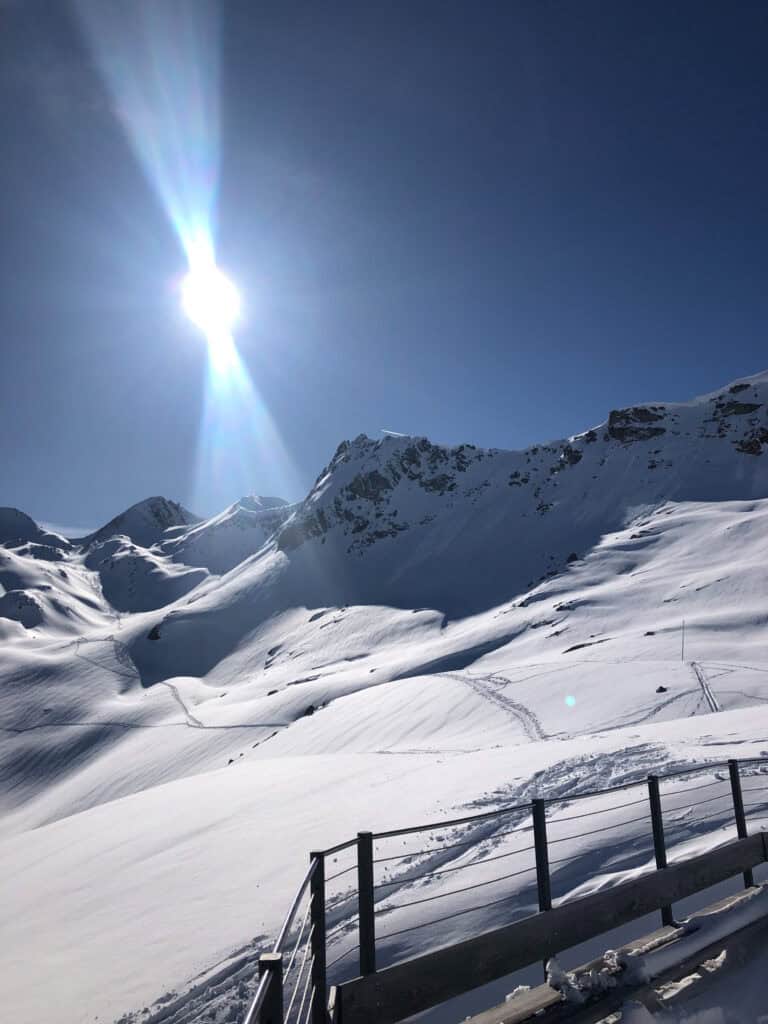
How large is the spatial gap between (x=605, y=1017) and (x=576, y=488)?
131762 mm

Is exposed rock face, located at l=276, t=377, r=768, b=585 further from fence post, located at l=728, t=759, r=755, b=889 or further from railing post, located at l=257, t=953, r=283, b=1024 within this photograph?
railing post, located at l=257, t=953, r=283, b=1024

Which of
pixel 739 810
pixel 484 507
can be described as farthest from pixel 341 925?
pixel 484 507

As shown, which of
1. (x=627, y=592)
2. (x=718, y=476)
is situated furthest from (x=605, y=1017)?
(x=718, y=476)

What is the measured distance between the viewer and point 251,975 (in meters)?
7.17

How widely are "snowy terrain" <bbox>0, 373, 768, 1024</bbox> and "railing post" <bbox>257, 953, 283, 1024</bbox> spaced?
14.6ft

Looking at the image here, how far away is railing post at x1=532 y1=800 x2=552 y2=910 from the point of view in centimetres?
513

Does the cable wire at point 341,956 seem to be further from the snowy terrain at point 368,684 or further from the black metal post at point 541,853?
the black metal post at point 541,853

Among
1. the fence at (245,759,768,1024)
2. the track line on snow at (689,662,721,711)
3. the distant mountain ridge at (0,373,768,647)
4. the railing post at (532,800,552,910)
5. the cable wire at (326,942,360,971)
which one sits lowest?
the track line on snow at (689,662,721,711)

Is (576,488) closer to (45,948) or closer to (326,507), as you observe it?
(326,507)

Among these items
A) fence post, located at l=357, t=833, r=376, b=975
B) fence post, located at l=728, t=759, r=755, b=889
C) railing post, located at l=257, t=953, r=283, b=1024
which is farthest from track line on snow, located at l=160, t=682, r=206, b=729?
railing post, located at l=257, t=953, r=283, b=1024

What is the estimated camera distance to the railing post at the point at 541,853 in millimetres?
5133

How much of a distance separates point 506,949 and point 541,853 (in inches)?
30.4

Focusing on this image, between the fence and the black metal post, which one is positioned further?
the black metal post

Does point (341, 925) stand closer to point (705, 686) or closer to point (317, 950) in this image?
point (317, 950)
